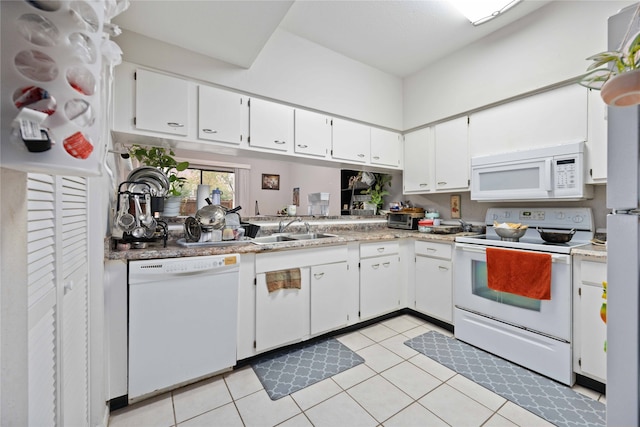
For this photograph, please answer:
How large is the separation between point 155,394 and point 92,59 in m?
1.85

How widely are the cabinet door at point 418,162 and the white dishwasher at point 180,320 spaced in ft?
7.38

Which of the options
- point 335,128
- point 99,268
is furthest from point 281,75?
point 99,268

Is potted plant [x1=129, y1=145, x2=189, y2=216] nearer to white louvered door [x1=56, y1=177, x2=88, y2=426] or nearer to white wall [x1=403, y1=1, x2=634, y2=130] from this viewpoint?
white louvered door [x1=56, y1=177, x2=88, y2=426]

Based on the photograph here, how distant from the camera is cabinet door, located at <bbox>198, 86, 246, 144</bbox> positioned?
204 cm

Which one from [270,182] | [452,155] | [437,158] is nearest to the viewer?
[452,155]

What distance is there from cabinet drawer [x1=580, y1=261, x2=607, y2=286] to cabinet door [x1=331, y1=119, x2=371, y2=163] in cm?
197

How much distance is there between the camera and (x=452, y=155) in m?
2.76

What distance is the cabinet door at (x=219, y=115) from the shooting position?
204cm

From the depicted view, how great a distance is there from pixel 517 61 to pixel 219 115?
255 cm

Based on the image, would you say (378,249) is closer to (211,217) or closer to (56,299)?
(211,217)

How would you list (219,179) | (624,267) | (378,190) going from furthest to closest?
(378,190) → (219,179) → (624,267)

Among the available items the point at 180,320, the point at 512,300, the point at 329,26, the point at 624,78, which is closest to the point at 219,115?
the point at 329,26

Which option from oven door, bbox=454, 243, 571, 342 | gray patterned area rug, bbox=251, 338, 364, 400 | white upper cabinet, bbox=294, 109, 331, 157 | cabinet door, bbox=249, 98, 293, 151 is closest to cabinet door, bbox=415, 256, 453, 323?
oven door, bbox=454, 243, 571, 342

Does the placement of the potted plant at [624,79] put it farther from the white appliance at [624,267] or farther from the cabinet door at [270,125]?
the cabinet door at [270,125]
